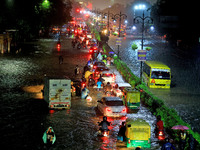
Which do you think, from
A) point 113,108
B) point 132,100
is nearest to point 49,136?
point 113,108

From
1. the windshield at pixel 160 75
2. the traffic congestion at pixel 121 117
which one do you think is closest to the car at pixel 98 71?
the traffic congestion at pixel 121 117

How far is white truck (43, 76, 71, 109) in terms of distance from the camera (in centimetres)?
2328

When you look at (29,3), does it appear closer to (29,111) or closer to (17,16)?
(17,16)

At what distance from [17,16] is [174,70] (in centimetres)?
4184

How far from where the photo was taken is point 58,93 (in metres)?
23.4

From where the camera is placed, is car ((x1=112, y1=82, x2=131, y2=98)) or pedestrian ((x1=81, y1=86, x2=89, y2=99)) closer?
pedestrian ((x1=81, y1=86, x2=89, y2=99))

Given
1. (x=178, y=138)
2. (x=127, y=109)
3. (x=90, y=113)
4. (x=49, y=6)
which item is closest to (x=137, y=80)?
(x=127, y=109)

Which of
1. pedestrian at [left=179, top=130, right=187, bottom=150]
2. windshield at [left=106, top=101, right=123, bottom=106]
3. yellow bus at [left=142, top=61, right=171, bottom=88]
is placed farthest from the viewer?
yellow bus at [left=142, top=61, right=171, bottom=88]

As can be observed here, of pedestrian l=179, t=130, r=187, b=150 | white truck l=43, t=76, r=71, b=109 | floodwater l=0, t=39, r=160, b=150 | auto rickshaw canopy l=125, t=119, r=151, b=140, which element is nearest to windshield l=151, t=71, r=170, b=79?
floodwater l=0, t=39, r=160, b=150

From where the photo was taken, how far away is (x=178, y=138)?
17.0m

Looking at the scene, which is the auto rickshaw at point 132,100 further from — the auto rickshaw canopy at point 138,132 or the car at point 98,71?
the car at point 98,71

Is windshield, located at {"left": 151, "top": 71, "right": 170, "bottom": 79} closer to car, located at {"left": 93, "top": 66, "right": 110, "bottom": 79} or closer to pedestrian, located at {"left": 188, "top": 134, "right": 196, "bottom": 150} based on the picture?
car, located at {"left": 93, "top": 66, "right": 110, "bottom": 79}

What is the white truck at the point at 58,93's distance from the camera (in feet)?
76.4

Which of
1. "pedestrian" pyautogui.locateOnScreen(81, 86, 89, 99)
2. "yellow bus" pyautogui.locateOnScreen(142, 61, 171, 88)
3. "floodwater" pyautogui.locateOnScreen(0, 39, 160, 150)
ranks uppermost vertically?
"yellow bus" pyautogui.locateOnScreen(142, 61, 171, 88)
